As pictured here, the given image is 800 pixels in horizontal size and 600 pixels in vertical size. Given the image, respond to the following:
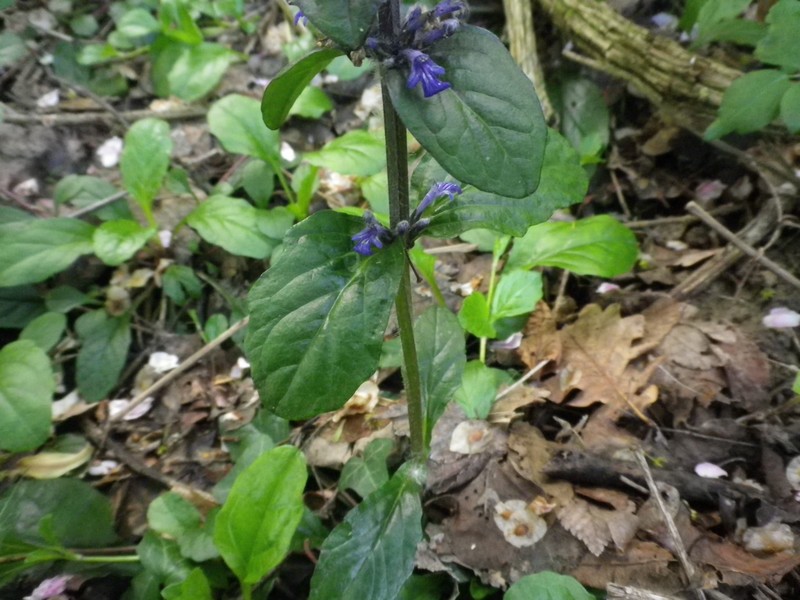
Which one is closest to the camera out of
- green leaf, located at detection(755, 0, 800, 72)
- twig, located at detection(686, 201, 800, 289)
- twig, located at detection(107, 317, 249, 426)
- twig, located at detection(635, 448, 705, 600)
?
twig, located at detection(635, 448, 705, 600)

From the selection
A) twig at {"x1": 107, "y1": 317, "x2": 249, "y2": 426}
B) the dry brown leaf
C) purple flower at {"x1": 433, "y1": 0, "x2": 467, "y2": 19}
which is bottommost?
the dry brown leaf

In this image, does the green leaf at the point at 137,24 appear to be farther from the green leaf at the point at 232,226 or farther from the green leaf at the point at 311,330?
the green leaf at the point at 311,330

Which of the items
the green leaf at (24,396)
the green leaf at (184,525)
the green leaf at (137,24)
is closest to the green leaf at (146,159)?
the green leaf at (24,396)

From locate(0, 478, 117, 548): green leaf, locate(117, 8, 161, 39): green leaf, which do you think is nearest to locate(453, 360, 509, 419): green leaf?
locate(0, 478, 117, 548): green leaf

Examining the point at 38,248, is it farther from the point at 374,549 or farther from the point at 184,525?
the point at 374,549

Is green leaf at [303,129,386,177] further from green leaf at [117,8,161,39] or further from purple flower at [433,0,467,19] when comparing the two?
green leaf at [117,8,161,39]

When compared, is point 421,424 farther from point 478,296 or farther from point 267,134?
point 267,134

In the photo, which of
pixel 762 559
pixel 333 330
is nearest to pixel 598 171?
pixel 762 559

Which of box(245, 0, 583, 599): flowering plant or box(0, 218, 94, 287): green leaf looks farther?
box(0, 218, 94, 287): green leaf
